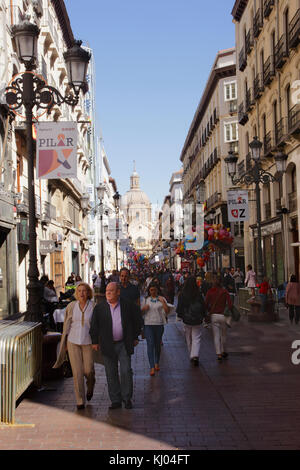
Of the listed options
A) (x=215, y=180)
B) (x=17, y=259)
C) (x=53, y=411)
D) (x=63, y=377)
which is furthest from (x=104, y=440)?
(x=215, y=180)

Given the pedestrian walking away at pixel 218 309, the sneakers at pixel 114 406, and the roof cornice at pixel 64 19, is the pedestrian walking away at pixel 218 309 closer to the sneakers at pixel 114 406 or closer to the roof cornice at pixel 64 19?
the sneakers at pixel 114 406

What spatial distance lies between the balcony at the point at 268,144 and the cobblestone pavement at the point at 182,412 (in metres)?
17.8

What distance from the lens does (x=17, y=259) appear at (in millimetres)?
22703

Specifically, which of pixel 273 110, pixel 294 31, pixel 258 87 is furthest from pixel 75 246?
pixel 294 31

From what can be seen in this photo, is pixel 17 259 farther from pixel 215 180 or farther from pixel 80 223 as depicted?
pixel 215 180

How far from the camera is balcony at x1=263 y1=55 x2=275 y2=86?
27766mm

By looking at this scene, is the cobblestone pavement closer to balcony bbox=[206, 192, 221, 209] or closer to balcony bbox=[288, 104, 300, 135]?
balcony bbox=[288, 104, 300, 135]

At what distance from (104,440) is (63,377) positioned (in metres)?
4.07

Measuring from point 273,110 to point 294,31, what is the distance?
5.39 meters

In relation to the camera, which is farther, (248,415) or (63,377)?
(63,377)

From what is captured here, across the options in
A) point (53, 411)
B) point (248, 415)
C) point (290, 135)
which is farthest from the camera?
point (290, 135)

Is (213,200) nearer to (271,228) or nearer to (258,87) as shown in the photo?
(258,87)

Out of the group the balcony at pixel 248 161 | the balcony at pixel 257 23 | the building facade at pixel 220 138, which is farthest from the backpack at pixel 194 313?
the building facade at pixel 220 138

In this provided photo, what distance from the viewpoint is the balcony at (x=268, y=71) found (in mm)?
27766
